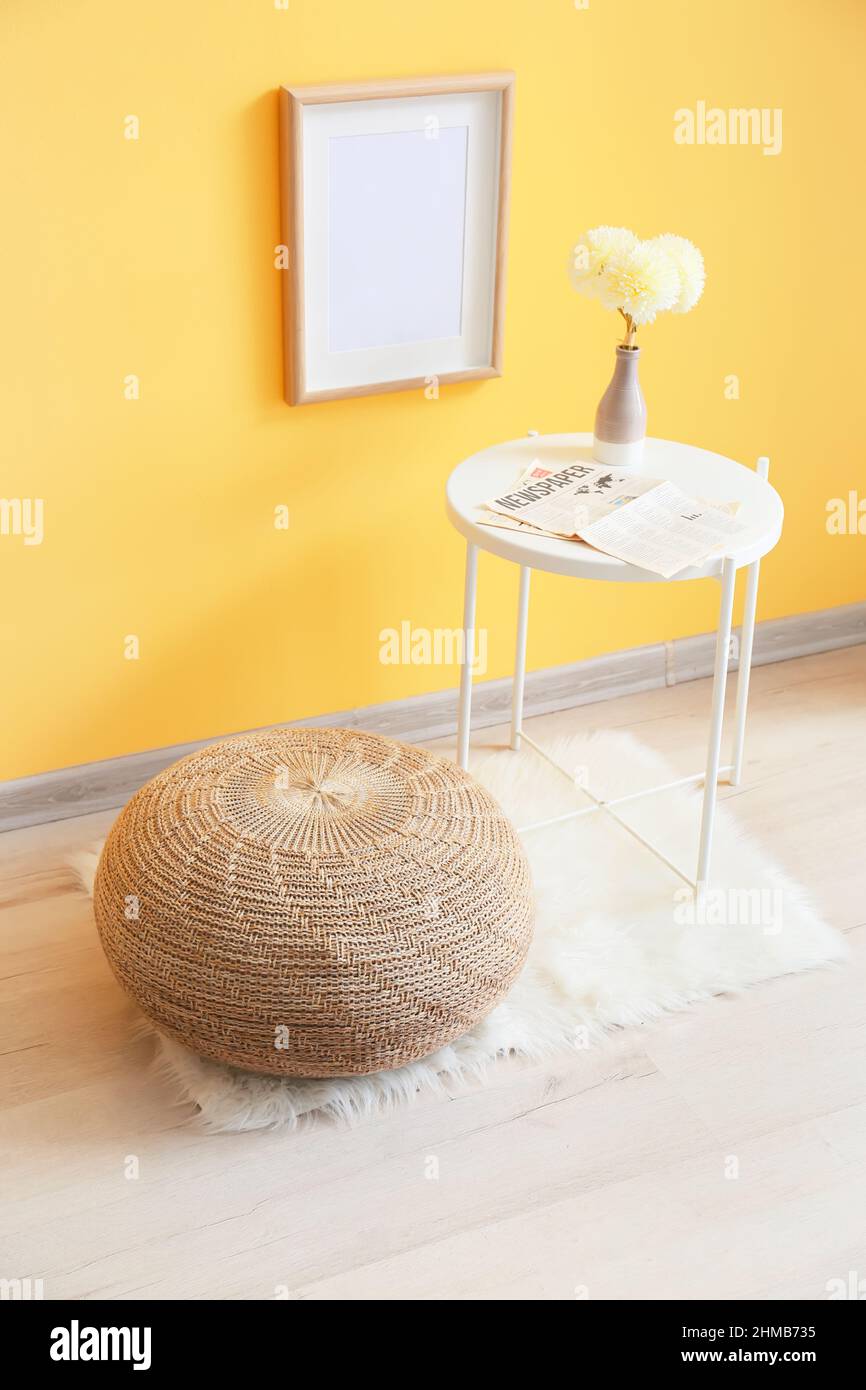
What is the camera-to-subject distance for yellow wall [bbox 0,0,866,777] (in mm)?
2109

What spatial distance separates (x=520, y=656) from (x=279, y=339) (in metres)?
0.71

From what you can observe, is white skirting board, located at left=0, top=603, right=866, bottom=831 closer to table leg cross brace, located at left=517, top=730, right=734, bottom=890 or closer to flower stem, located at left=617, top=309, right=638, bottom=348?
table leg cross brace, located at left=517, top=730, right=734, bottom=890

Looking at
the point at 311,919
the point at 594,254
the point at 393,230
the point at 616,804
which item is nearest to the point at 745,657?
the point at 616,804

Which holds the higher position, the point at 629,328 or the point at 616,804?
the point at 629,328

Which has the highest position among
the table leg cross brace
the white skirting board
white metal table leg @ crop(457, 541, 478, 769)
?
white metal table leg @ crop(457, 541, 478, 769)

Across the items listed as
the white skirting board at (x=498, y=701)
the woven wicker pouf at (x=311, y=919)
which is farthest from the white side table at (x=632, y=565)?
the woven wicker pouf at (x=311, y=919)

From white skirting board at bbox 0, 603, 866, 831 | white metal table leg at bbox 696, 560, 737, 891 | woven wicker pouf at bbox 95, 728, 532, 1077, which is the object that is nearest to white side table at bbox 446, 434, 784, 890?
white metal table leg at bbox 696, 560, 737, 891

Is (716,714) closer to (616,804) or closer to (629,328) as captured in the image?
(616,804)

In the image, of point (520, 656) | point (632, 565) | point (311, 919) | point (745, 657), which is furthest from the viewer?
point (520, 656)

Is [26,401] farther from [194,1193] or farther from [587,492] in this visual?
[194,1193]

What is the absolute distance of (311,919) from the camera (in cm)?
182

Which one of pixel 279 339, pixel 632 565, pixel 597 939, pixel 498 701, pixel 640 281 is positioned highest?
pixel 640 281

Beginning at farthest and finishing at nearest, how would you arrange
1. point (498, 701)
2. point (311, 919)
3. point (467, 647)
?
point (498, 701) < point (467, 647) < point (311, 919)
